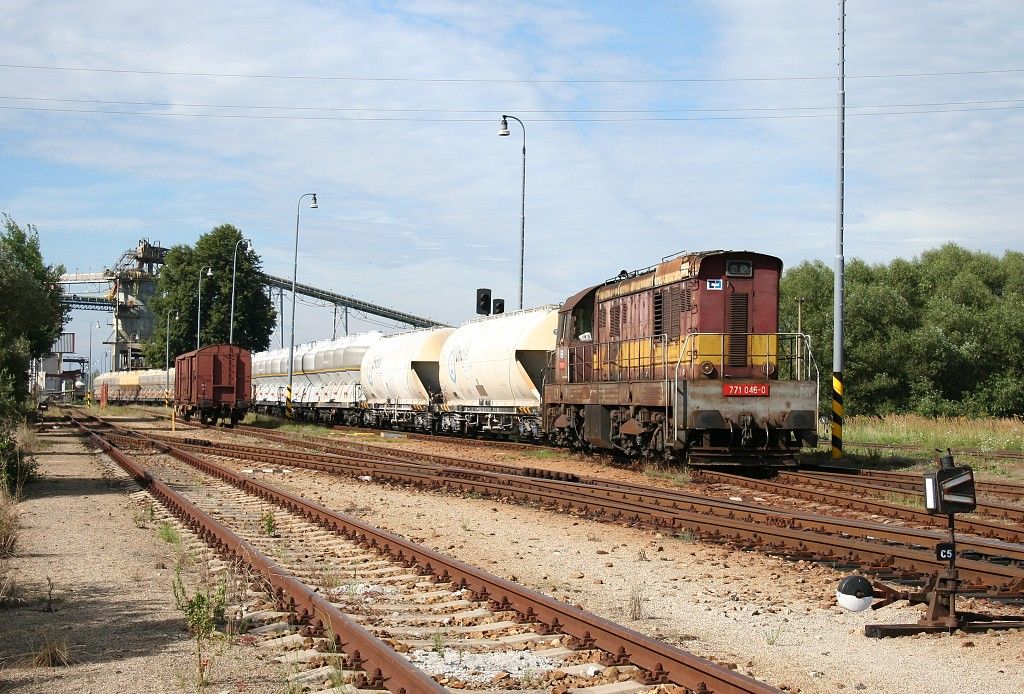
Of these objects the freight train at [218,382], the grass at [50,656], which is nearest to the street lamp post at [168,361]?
the freight train at [218,382]

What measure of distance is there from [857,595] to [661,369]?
37.5 ft

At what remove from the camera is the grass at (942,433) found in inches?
960

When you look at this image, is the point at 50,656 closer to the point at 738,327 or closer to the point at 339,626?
the point at 339,626

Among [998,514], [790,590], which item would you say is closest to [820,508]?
[998,514]

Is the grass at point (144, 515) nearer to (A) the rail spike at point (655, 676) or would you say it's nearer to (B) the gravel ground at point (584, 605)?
(B) the gravel ground at point (584, 605)

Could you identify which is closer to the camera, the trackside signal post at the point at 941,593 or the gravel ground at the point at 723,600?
the gravel ground at the point at 723,600

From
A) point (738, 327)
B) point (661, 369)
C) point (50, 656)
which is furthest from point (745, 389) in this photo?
point (50, 656)

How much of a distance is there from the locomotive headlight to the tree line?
3401 cm

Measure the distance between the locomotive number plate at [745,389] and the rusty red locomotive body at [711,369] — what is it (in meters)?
0.02

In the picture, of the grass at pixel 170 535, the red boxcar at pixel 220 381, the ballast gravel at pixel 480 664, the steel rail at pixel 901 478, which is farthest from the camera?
the red boxcar at pixel 220 381

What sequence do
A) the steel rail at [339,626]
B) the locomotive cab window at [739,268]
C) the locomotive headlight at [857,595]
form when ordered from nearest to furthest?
1. the steel rail at [339,626]
2. the locomotive headlight at [857,595]
3. the locomotive cab window at [739,268]

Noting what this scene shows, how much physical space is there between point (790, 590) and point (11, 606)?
6329 mm

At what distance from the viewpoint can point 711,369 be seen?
58.4ft

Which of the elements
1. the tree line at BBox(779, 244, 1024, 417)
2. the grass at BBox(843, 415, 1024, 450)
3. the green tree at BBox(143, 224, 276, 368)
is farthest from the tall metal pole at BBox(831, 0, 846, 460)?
the green tree at BBox(143, 224, 276, 368)
